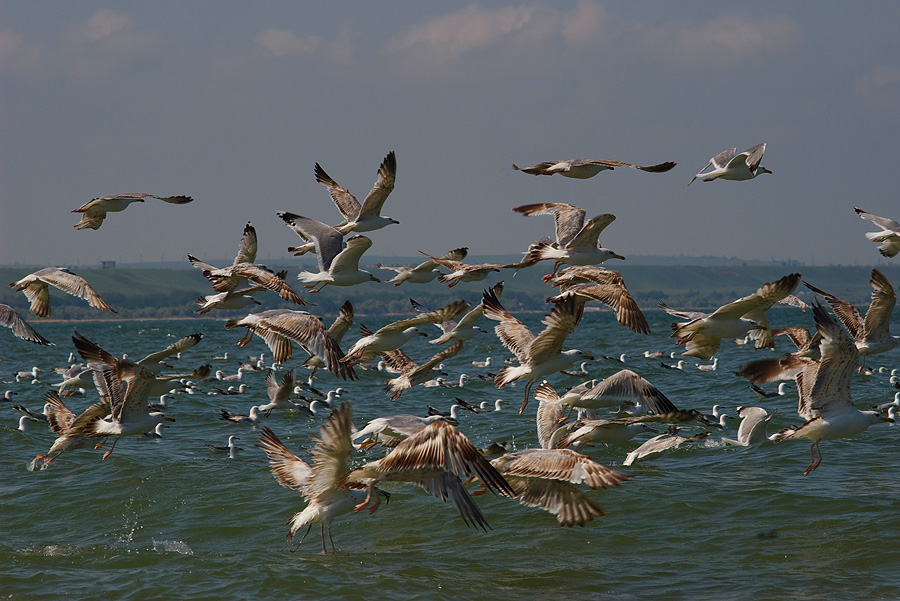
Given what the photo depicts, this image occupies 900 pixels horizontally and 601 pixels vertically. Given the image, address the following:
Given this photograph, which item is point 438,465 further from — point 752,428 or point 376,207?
point 752,428

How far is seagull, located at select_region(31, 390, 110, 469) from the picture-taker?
1170cm

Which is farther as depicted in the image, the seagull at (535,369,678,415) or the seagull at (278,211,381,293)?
the seagull at (278,211,381,293)

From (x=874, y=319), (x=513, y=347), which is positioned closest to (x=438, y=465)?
(x=513, y=347)

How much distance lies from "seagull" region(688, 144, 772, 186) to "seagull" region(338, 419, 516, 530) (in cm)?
623

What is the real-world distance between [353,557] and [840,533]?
5.60 m

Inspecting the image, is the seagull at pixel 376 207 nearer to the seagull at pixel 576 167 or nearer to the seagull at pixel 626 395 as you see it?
the seagull at pixel 576 167

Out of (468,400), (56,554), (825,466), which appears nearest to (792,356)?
(825,466)

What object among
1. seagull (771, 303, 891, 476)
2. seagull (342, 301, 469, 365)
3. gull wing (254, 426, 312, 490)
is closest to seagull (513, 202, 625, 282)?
seagull (342, 301, 469, 365)

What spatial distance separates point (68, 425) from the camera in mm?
13523

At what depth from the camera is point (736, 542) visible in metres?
10.2

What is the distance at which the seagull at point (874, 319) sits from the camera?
34.0 ft

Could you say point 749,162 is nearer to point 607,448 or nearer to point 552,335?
point 552,335

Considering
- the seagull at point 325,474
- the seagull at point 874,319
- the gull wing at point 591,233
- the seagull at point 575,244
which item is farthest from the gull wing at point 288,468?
the seagull at point 874,319

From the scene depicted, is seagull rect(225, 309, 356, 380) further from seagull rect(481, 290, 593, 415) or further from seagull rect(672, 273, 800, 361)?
seagull rect(672, 273, 800, 361)
